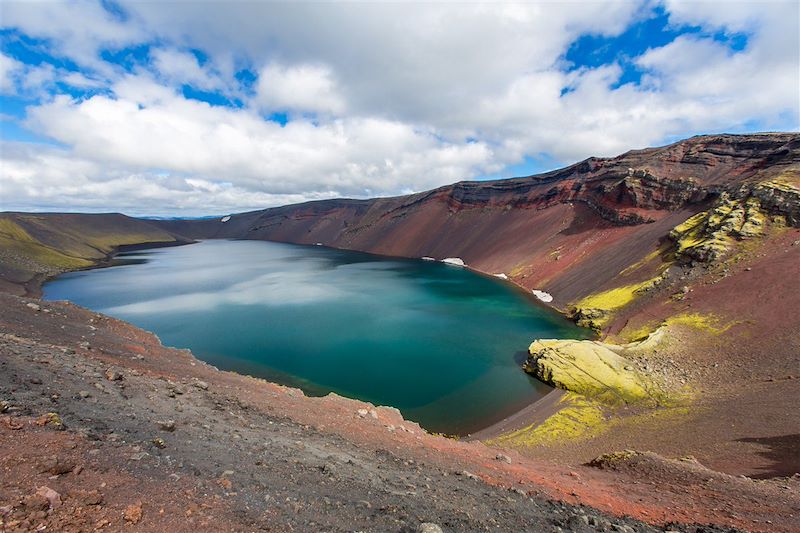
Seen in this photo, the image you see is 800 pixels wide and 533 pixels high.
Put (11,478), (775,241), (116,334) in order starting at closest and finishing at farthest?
(11,478) < (116,334) < (775,241)

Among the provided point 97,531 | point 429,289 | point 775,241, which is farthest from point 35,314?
point 775,241

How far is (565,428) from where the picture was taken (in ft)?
57.3

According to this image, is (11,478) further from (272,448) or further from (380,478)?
(380,478)

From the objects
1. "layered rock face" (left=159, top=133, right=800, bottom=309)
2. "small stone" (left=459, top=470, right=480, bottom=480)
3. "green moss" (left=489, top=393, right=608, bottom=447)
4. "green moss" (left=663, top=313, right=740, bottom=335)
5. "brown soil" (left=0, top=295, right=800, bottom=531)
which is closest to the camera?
"brown soil" (left=0, top=295, right=800, bottom=531)

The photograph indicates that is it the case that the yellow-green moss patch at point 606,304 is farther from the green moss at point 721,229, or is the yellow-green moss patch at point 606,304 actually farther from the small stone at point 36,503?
the small stone at point 36,503

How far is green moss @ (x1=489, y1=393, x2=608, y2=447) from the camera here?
54.2ft

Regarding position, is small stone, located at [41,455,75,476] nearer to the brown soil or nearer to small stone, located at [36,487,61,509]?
the brown soil

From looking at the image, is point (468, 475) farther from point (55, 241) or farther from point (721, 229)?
point (55, 241)

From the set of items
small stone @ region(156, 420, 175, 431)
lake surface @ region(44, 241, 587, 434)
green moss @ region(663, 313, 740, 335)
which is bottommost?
lake surface @ region(44, 241, 587, 434)

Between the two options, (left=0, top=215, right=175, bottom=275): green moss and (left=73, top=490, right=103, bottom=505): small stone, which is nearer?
(left=73, top=490, right=103, bottom=505): small stone

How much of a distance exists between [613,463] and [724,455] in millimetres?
4488

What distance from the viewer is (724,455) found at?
42.2ft

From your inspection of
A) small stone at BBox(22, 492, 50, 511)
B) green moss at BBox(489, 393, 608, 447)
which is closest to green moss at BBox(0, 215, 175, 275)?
green moss at BBox(489, 393, 608, 447)

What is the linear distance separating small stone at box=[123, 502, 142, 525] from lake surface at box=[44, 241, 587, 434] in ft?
50.4
